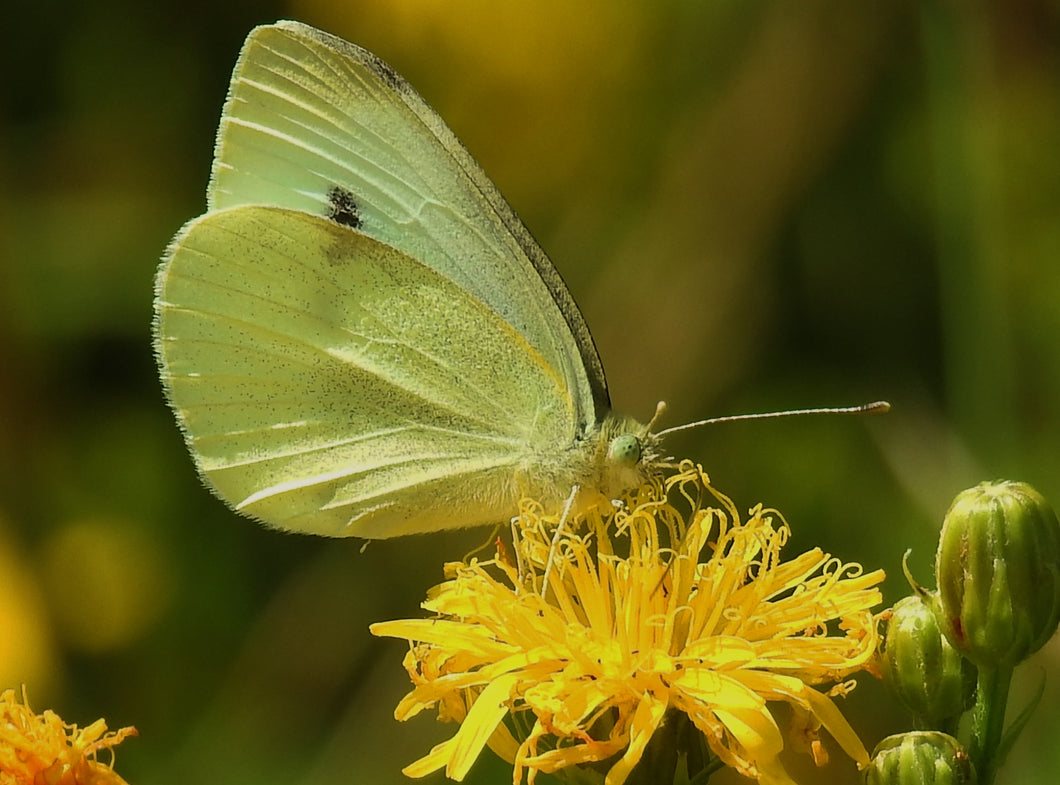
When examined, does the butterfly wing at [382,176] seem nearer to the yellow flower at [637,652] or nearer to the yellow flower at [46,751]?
Result: the yellow flower at [637,652]

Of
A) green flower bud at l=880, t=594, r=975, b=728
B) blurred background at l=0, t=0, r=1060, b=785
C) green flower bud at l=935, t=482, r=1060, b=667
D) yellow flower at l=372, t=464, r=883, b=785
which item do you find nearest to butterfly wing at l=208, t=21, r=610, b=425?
yellow flower at l=372, t=464, r=883, b=785

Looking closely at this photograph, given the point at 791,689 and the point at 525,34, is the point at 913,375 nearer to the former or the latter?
the point at 525,34

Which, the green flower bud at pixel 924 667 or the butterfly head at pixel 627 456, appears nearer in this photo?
the green flower bud at pixel 924 667

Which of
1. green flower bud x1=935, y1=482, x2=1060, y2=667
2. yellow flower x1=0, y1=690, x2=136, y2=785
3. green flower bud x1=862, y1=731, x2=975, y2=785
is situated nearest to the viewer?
green flower bud x1=862, y1=731, x2=975, y2=785

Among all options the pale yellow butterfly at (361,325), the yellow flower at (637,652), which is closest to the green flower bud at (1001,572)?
the yellow flower at (637,652)

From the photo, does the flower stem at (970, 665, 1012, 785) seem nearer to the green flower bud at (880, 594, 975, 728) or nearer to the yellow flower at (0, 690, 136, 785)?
the green flower bud at (880, 594, 975, 728)

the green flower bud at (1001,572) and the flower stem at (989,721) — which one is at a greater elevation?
the green flower bud at (1001,572)
